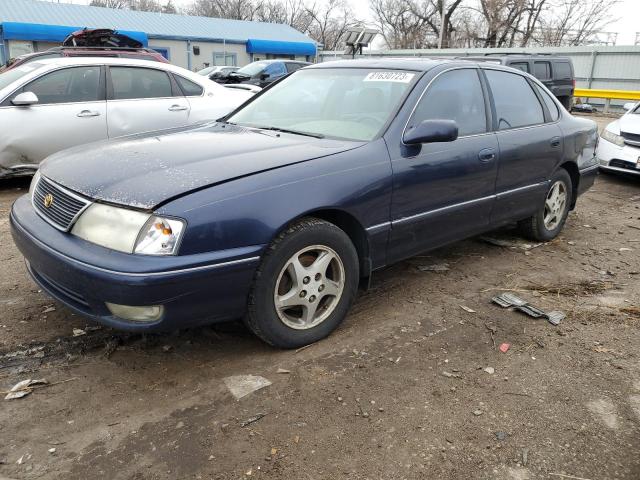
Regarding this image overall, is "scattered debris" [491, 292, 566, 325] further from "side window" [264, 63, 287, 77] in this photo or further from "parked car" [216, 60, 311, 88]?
"side window" [264, 63, 287, 77]

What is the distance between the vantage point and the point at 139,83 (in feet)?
22.2

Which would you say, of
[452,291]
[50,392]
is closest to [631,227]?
[452,291]

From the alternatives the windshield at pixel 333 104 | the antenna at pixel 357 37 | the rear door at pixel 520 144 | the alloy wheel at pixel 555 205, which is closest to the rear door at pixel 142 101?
the windshield at pixel 333 104

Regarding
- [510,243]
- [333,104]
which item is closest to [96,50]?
[333,104]

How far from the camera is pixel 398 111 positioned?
348cm

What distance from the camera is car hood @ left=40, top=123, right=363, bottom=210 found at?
8.52ft

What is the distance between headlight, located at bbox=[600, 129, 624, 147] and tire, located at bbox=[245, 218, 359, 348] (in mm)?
6764

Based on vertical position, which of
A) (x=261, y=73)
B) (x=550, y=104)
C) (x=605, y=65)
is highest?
(x=605, y=65)

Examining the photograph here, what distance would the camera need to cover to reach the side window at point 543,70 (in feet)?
39.7

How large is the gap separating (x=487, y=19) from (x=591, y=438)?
129 feet

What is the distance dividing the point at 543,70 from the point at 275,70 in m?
7.80

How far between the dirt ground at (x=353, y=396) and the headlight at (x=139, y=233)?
738 mm

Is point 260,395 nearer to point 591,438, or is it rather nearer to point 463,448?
point 463,448

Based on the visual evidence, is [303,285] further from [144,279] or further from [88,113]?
[88,113]
